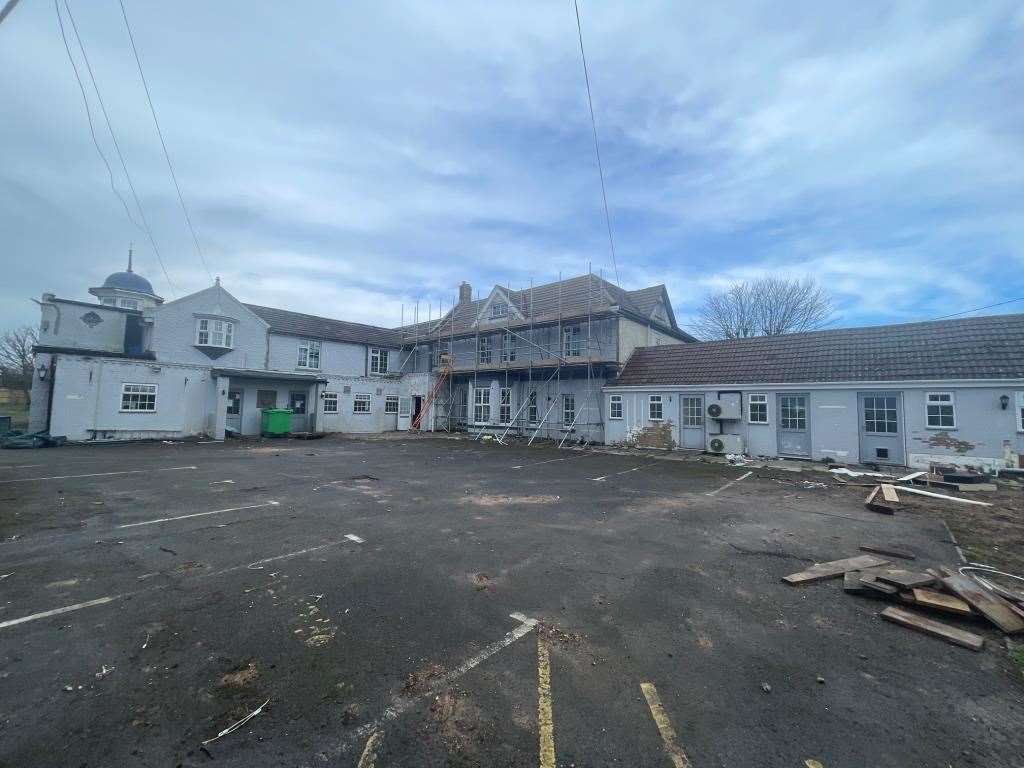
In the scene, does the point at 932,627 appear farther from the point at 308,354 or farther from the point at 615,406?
the point at 308,354

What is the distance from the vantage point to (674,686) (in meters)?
3.25

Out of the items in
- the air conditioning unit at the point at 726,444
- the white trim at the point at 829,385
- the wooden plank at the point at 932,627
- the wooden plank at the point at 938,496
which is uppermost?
the white trim at the point at 829,385

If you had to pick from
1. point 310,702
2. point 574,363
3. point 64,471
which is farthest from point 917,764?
point 574,363

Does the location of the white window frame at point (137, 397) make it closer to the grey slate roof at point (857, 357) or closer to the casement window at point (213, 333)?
the casement window at point (213, 333)

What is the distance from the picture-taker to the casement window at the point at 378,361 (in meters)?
32.0

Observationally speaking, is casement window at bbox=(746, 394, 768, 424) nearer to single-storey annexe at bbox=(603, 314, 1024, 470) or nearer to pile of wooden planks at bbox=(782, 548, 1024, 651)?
single-storey annexe at bbox=(603, 314, 1024, 470)

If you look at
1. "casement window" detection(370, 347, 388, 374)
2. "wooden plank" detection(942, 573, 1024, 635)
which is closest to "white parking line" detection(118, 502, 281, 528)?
"wooden plank" detection(942, 573, 1024, 635)

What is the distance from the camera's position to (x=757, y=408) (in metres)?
18.0

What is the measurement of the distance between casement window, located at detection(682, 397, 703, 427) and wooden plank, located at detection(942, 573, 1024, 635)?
1494cm

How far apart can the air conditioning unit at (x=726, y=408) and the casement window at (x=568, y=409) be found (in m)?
7.43

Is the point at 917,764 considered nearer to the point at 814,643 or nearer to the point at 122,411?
the point at 814,643

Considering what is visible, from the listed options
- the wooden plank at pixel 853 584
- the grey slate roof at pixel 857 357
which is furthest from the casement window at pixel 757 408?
the wooden plank at pixel 853 584

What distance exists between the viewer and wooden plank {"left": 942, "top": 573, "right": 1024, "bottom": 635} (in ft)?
13.0

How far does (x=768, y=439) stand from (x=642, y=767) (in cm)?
1802
